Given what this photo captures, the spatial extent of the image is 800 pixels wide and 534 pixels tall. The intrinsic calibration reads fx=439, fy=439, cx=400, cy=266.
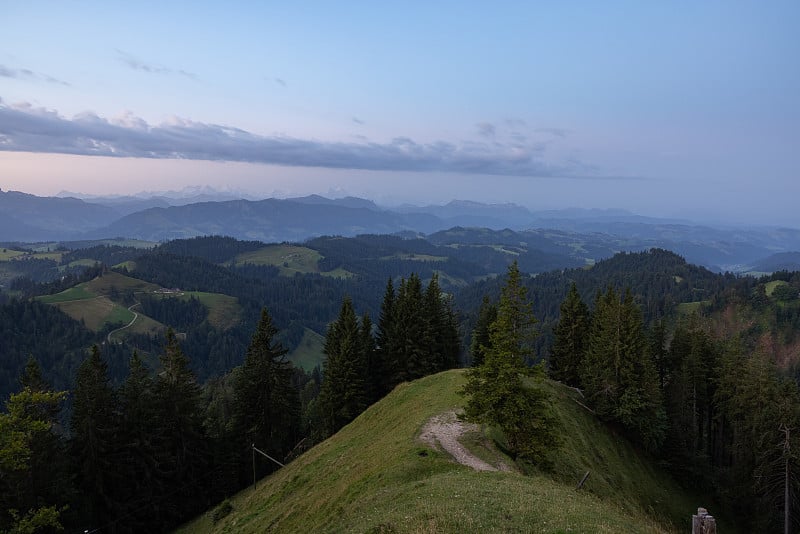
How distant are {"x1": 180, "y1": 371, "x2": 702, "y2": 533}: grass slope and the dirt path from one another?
96 cm

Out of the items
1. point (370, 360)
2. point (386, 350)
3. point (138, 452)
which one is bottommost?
point (138, 452)

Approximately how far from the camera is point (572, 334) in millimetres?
62688

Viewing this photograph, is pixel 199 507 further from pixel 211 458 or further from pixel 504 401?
pixel 504 401

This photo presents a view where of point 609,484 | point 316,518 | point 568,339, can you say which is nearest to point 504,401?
point 316,518

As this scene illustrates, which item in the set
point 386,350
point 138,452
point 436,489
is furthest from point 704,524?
point 138,452

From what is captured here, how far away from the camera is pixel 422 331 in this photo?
58.9m

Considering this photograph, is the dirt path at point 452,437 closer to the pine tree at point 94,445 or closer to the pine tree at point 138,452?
the pine tree at point 138,452

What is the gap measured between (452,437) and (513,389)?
291 inches

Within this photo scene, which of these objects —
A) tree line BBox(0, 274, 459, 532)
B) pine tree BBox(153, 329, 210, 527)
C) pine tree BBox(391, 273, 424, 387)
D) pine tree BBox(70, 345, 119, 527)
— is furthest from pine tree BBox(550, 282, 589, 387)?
pine tree BBox(70, 345, 119, 527)

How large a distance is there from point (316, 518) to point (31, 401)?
24.6 meters

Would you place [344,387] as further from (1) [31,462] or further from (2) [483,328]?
(1) [31,462]

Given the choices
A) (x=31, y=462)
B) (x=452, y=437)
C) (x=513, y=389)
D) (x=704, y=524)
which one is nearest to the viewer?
(x=704, y=524)

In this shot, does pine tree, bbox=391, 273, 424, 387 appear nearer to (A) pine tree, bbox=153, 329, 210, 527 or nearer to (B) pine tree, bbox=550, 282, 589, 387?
(B) pine tree, bbox=550, 282, 589, 387

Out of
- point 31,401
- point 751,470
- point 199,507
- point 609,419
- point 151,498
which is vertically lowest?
point 199,507
